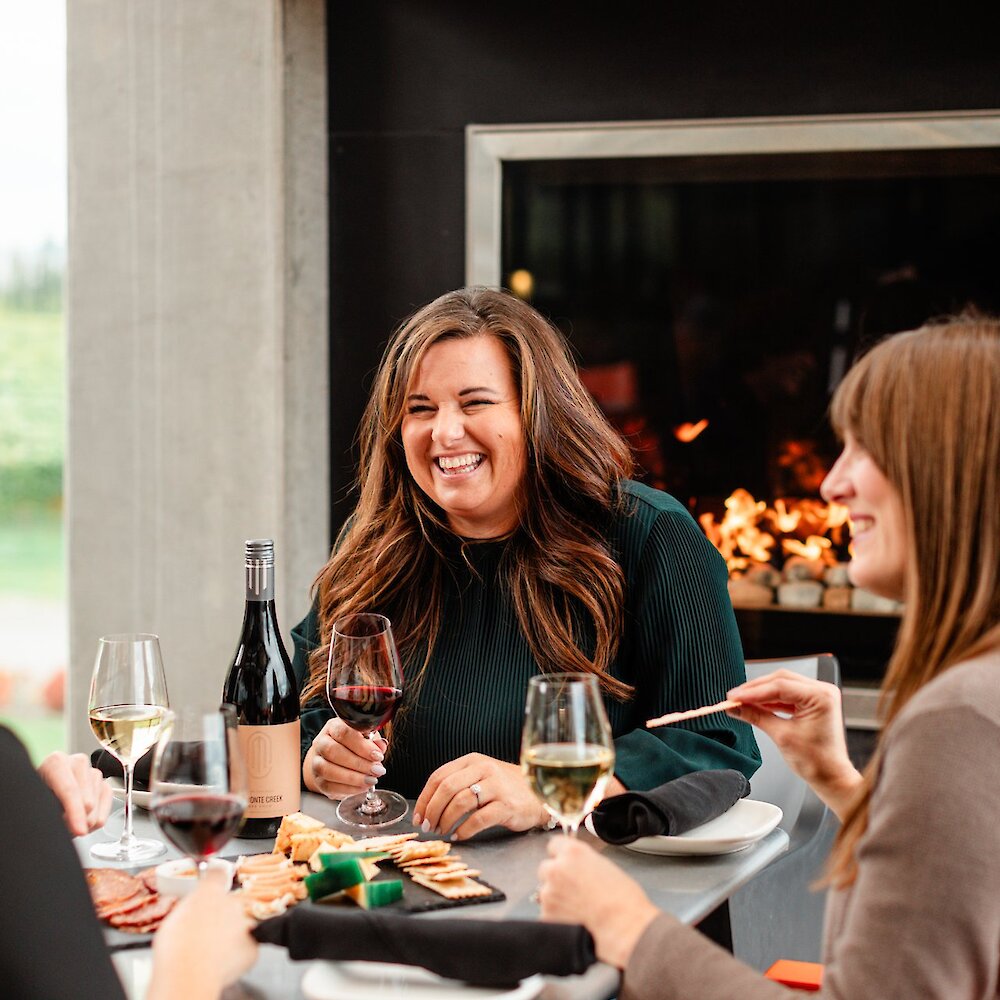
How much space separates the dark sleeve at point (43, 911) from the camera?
99 centimetres

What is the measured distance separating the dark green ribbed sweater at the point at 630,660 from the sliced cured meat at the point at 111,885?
522 mm

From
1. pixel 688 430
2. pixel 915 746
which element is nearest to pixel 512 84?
pixel 688 430

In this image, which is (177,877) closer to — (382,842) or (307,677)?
(382,842)

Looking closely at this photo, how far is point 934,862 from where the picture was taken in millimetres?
957

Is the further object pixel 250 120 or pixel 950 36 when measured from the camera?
pixel 250 120

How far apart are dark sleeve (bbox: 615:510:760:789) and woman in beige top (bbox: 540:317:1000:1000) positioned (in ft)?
1.88

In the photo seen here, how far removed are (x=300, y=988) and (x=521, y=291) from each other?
2636 mm

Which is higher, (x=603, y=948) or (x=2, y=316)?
(x=2, y=316)

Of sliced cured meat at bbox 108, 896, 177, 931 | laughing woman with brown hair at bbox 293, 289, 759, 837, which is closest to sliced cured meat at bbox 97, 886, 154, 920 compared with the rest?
sliced cured meat at bbox 108, 896, 177, 931

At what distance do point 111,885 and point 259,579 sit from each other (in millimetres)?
409

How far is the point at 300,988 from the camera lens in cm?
114

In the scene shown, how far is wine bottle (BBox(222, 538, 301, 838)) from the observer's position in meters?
1.54

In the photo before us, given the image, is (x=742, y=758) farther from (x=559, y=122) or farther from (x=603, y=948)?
(x=559, y=122)

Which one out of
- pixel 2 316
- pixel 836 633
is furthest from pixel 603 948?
pixel 2 316
